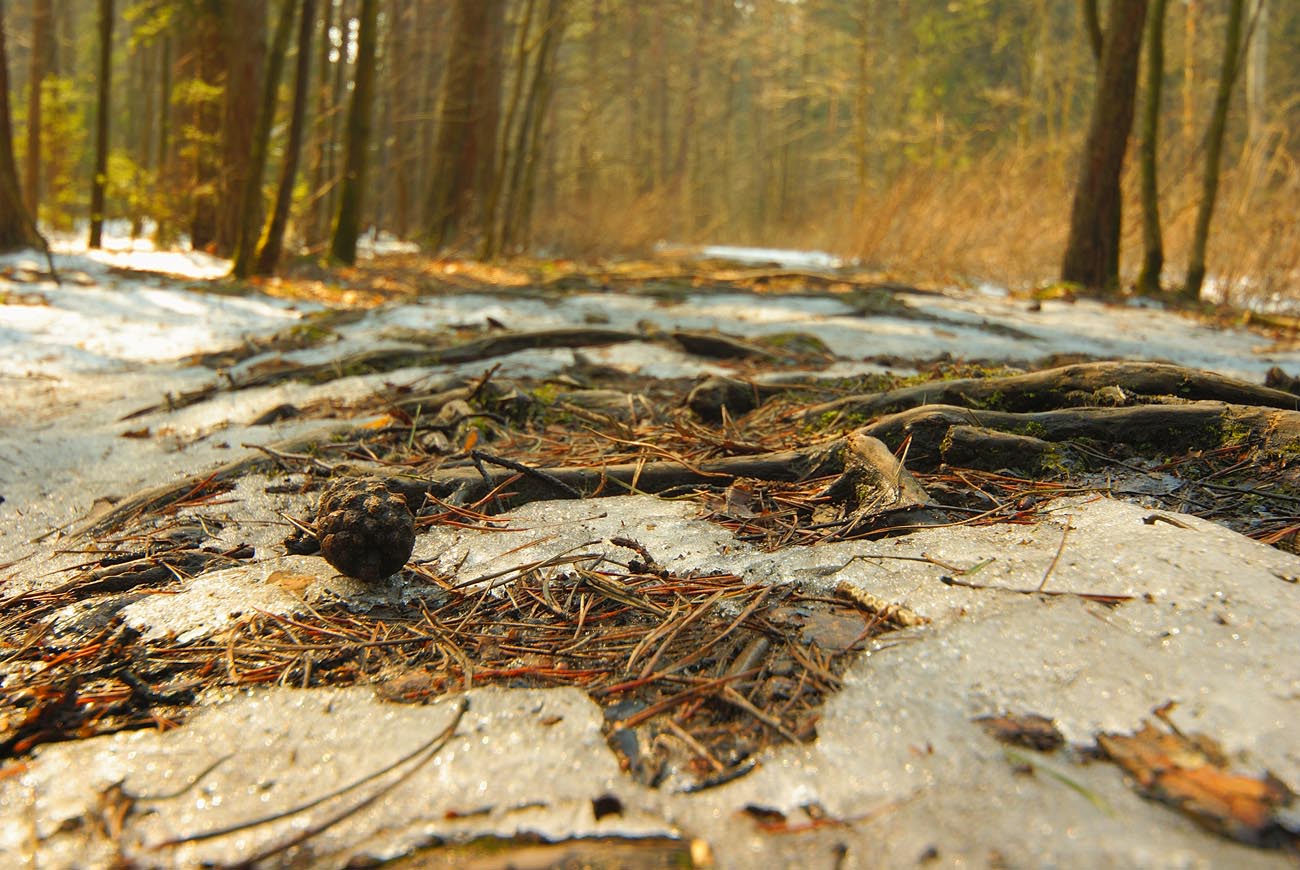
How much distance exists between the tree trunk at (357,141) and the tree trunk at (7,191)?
2.36 meters

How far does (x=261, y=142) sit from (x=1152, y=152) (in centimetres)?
685

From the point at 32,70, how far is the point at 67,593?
15122 mm

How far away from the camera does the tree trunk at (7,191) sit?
708 centimetres

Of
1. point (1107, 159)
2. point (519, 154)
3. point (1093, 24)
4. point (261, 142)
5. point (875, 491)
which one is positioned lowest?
point (875, 491)

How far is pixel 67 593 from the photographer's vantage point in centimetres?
174

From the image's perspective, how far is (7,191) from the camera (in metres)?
7.53

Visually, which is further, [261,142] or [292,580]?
[261,142]

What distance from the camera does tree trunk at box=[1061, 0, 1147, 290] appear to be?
20.8 ft

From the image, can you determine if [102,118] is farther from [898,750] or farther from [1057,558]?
[898,750]

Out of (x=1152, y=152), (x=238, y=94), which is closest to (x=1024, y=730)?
(x=1152, y=152)

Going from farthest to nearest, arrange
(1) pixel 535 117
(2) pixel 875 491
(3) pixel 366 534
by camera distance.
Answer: (1) pixel 535 117 < (2) pixel 875 491 < (3) pixel 366 534

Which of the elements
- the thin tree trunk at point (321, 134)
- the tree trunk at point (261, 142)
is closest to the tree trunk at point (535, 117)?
the thin tree trunk at point (321, 134)

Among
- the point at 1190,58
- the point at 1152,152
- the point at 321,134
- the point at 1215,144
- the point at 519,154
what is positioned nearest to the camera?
the point at 1215,144

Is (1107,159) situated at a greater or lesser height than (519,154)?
greater
